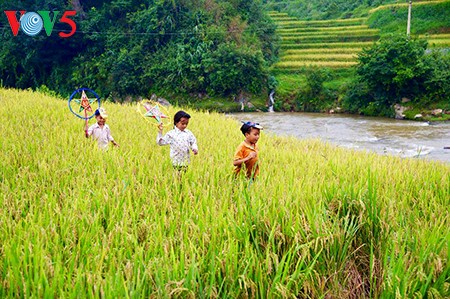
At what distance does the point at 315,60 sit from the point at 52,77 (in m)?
14.9

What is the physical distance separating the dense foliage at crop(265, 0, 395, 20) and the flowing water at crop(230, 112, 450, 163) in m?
16.3

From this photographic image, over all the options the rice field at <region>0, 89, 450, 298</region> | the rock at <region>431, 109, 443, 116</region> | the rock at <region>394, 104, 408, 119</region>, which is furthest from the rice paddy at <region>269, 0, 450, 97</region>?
the rice field at <region>0, 89, 450, 298</region>

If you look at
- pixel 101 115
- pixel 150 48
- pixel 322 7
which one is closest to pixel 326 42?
pixel 150 48

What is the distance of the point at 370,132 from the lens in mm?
12281

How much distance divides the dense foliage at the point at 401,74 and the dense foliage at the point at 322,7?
48.5 ft

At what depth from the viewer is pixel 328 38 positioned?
24.5 metres

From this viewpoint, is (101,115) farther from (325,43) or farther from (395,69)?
(325,43)

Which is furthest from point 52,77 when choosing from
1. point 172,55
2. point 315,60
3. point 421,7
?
point 421,7

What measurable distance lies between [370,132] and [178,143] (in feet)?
32.3

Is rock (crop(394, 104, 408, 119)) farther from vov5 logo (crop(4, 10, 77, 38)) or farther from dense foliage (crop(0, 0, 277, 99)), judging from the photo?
vov5 logo (crop(4, 10, 77, 38))

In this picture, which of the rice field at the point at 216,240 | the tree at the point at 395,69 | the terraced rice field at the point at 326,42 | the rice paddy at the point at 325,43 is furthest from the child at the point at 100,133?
the terraced rice field at the point at 326,42

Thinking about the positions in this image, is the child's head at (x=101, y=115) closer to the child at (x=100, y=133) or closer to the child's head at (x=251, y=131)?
the child at (x=100, y=133)

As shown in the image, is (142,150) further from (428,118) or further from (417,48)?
(417,48)

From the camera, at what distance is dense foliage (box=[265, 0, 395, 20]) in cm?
2973
